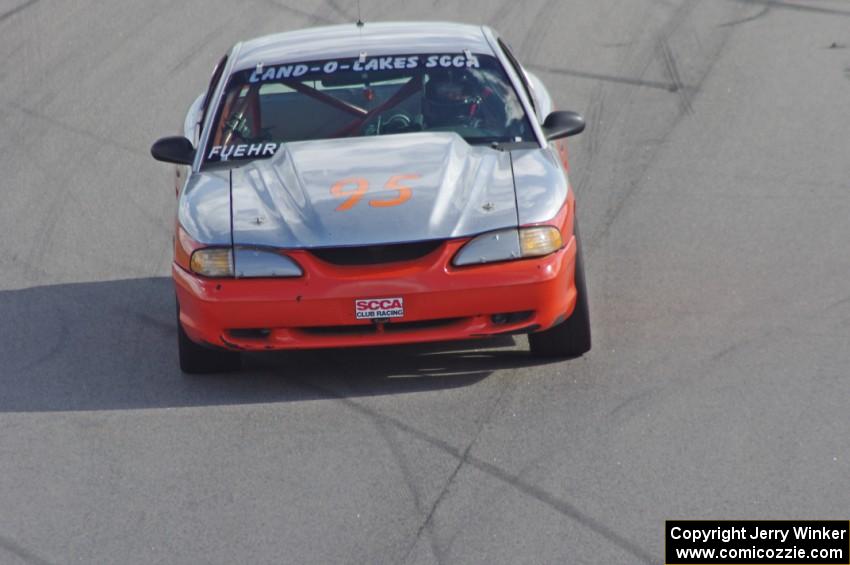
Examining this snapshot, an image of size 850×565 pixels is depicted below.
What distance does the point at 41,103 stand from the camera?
12.2 metres

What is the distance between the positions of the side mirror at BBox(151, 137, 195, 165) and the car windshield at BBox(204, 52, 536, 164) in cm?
10

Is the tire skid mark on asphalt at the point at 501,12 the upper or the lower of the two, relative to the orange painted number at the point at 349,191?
lower

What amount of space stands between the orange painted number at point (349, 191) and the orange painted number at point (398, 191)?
0.29 ft

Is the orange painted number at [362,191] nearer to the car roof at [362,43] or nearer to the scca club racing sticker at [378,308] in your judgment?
the scca club racing sticker at [378,308]

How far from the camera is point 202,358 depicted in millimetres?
7098

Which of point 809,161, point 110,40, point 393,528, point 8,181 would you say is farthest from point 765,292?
point 110,40

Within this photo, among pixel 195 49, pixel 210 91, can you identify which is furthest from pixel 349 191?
pixel 195 49

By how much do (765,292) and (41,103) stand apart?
6747 mm

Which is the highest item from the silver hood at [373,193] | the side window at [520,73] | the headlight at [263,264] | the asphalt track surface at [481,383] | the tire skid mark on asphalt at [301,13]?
the silver hood at [373,193]

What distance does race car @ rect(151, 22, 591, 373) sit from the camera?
652cm

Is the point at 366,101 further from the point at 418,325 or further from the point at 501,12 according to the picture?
the point at 501,12

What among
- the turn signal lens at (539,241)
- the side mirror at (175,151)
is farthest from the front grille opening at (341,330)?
the side mirror at (175,151)

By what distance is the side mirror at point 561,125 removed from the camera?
766cm

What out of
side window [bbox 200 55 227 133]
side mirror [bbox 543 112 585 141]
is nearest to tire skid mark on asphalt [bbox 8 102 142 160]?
side window [bbox 200 55 227 133]
